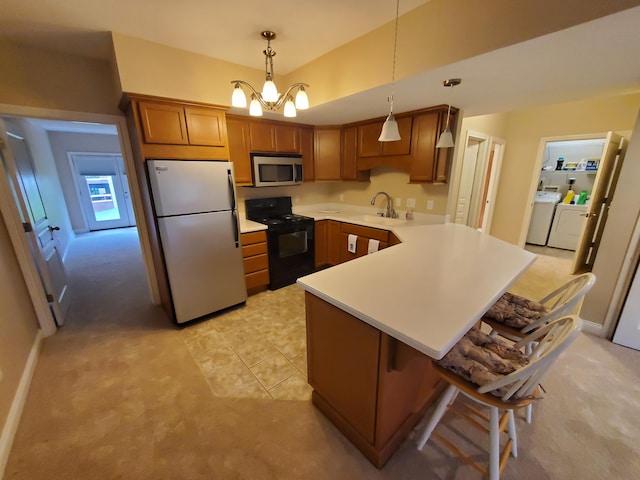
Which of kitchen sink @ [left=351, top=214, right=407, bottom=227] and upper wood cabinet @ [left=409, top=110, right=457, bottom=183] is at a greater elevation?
upper wood cabinet @ [left=409, top=110, right=457, bottom=183]

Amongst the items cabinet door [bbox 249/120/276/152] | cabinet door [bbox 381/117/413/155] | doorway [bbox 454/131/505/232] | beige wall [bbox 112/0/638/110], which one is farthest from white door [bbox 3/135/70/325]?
doorway [bbox 454/131/505/232]

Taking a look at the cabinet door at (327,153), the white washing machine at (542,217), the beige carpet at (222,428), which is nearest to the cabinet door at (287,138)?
the cabinet door at (327,153)

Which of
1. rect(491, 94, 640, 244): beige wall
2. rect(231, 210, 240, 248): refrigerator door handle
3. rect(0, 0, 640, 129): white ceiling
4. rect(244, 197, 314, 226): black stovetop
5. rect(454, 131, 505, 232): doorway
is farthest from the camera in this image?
rect(454, 131, 505, 232): doorway

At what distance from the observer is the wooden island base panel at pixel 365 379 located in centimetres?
119

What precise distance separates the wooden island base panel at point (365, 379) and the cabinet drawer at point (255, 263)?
1.66 meters

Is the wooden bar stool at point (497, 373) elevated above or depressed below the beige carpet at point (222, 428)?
above

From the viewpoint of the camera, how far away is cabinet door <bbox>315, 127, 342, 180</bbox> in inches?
141

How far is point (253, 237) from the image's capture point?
2.95m

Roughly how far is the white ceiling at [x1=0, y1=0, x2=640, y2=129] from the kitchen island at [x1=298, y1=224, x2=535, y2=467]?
1254 mm

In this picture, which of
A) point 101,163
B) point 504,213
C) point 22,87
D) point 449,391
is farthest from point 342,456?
point 101,163

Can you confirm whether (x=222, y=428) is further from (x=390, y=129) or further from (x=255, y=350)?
(x=390, y=129)

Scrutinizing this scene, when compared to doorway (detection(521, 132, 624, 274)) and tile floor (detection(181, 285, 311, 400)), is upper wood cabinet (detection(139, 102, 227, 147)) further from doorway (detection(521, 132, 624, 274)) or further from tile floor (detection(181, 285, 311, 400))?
doorway (detection(521, 132, 624, 274))

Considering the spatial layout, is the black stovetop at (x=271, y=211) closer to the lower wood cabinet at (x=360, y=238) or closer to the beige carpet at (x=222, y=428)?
the lower wood cabinet at (x=360, y=238)

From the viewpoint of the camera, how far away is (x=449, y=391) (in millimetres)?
1325
